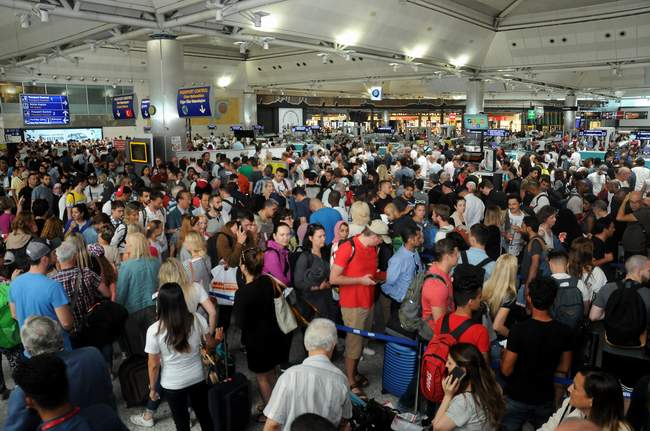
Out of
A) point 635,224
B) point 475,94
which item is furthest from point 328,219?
point 475,94

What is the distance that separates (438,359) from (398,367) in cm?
119

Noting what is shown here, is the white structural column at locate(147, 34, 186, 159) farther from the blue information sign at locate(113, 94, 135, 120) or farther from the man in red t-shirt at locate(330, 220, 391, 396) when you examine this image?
the man in red t-shirt at locate(330, 220, 391, 396)

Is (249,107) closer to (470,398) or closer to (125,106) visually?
(125,106)

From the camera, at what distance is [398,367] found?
13.8 ft

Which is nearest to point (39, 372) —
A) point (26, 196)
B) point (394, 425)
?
point (394, 425)

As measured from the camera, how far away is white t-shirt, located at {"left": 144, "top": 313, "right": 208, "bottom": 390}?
10.3 feet

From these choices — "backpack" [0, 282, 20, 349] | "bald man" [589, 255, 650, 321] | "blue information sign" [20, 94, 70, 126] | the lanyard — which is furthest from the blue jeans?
"blue information sign" [20, 94, 70, 126]

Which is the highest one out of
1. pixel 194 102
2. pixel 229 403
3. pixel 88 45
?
pixel 88 45

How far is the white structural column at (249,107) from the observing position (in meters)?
29.6

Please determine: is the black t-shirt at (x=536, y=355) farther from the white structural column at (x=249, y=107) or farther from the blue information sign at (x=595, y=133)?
the white structural column at (x=249, y=107)

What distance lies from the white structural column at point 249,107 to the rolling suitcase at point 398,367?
27.0 metres

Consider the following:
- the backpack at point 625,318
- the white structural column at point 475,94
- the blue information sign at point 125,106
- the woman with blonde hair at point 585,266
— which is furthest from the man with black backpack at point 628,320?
the white structural column at point 475,94

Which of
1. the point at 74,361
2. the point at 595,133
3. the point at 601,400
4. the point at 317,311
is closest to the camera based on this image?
the point at 601,400

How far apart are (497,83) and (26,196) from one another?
24.2m
